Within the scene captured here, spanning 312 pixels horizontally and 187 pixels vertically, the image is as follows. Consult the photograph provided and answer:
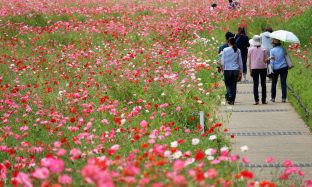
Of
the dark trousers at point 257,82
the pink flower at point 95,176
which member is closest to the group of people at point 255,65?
the dark trousers at point 257,82

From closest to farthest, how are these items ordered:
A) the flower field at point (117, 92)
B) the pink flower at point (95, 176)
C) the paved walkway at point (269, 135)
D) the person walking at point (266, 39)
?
the pink flower at point (95, 176), the flower field at point (117, 92), the paved walkway at point (269, 135), the person walking at point (266, 39)

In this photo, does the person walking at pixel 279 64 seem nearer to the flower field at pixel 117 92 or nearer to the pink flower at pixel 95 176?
the flower field at pixel 117 92

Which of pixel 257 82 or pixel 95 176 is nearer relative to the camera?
pixel 95 176

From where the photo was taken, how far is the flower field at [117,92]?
6.45 m

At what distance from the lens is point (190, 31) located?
2369 cm

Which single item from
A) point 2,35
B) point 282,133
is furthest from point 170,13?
point 282,133

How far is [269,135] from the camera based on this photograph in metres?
12.2

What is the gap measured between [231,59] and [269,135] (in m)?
3.79

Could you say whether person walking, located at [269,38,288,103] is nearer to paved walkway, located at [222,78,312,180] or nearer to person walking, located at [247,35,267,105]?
person walking, located at [247,35,267,105]

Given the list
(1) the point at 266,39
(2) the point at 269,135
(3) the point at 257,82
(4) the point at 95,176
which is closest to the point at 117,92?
(3) the point at 257,82

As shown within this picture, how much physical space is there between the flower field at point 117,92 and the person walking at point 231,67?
354mm

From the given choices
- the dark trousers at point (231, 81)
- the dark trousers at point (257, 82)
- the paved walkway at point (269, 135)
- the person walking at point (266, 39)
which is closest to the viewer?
the paved walkway at point (269, 135)

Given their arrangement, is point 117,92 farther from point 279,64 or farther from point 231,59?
point 279,64

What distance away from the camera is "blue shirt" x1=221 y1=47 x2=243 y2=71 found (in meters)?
15.7
